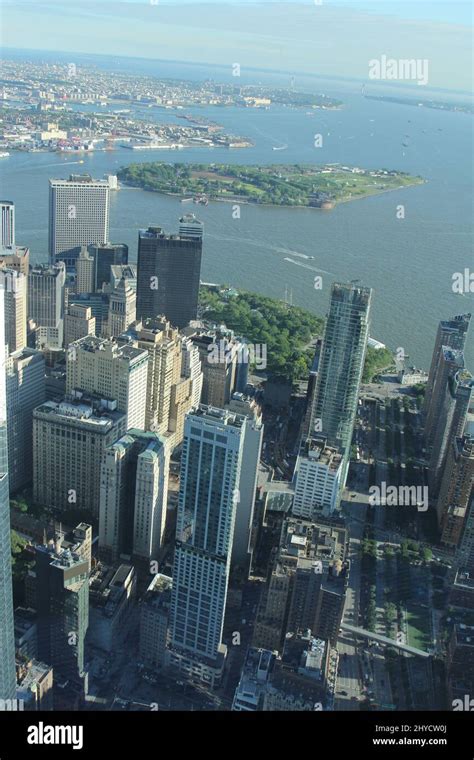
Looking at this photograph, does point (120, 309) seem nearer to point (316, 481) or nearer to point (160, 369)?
point (160, 369)

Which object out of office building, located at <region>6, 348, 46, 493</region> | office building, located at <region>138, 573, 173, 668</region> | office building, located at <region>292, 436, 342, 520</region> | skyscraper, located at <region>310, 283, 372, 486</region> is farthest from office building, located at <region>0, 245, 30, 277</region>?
office building, located at <region>138, 573, 173, 668</region>

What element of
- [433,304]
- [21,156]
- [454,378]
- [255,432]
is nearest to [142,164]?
[21,156]

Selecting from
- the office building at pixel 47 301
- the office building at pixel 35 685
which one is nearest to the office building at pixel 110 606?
the office building at pixel 35 685

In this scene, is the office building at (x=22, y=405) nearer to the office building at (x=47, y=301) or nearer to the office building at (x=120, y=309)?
the office building at (x=120, y=309)

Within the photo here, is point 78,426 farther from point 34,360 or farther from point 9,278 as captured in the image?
point 9,278

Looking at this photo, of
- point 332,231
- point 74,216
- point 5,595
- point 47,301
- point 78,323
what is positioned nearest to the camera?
point 5,595

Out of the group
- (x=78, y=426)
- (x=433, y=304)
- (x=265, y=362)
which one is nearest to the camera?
(x=78, y=426)

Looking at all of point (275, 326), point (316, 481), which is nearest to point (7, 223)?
point (275, 326)

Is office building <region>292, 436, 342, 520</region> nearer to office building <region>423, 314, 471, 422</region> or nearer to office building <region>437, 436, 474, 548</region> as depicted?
office building <region>437, 436, 474, 548</region>
